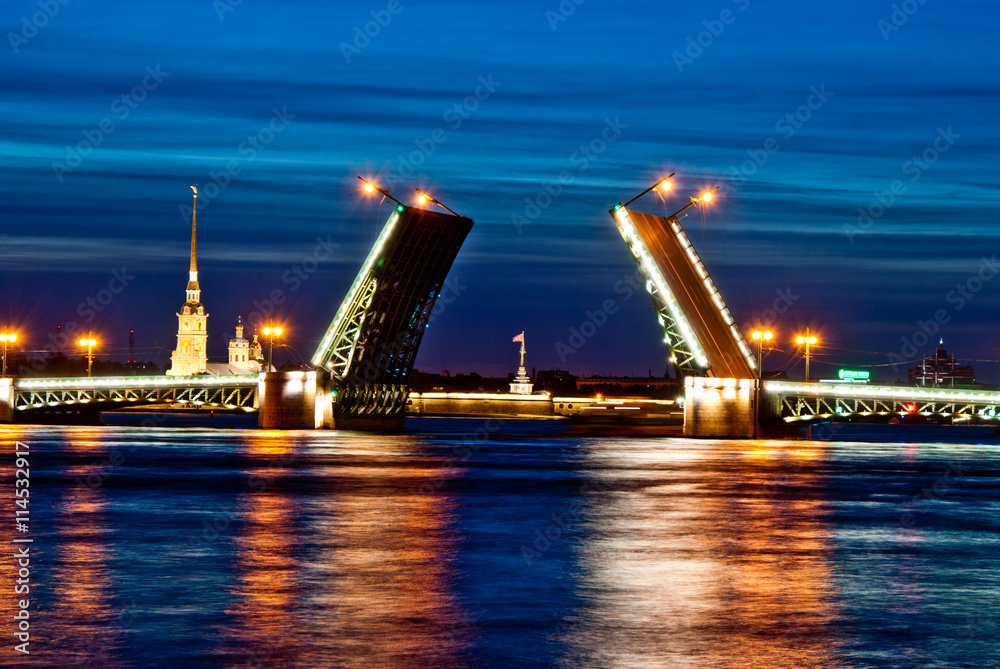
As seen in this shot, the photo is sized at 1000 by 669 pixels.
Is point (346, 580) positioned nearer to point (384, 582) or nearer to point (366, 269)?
point (384, 582)

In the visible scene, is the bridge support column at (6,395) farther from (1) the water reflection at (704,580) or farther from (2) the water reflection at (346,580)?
(1) the water reflection at (704,580)

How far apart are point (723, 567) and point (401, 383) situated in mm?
64701

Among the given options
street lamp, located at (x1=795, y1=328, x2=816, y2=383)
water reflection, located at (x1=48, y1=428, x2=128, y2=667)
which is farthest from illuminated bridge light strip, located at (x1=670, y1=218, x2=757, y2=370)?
water reflection, located at (x1=48, y1=428, x2=128, y2=667)

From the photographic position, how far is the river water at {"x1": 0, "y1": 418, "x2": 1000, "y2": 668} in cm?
1133

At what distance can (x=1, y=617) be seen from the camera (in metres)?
12.3

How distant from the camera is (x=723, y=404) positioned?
70.4m

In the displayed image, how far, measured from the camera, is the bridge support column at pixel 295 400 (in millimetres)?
77062

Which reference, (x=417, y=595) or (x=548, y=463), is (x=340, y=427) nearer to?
Answer: (x=548, y=463)

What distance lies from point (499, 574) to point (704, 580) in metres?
2.34

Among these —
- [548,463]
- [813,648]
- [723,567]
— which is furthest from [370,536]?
[548,463]

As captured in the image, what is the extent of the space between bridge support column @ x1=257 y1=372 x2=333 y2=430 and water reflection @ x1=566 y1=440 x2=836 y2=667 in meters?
47.1

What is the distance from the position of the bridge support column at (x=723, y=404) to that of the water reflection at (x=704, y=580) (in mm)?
37893

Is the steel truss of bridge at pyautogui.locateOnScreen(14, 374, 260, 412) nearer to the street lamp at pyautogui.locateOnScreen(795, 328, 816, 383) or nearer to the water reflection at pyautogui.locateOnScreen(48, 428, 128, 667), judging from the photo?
the street lamp at pyautogui.locateOnScreen(795, 328, 816, 383)

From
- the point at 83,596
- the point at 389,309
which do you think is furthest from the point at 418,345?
the point at 83,596
